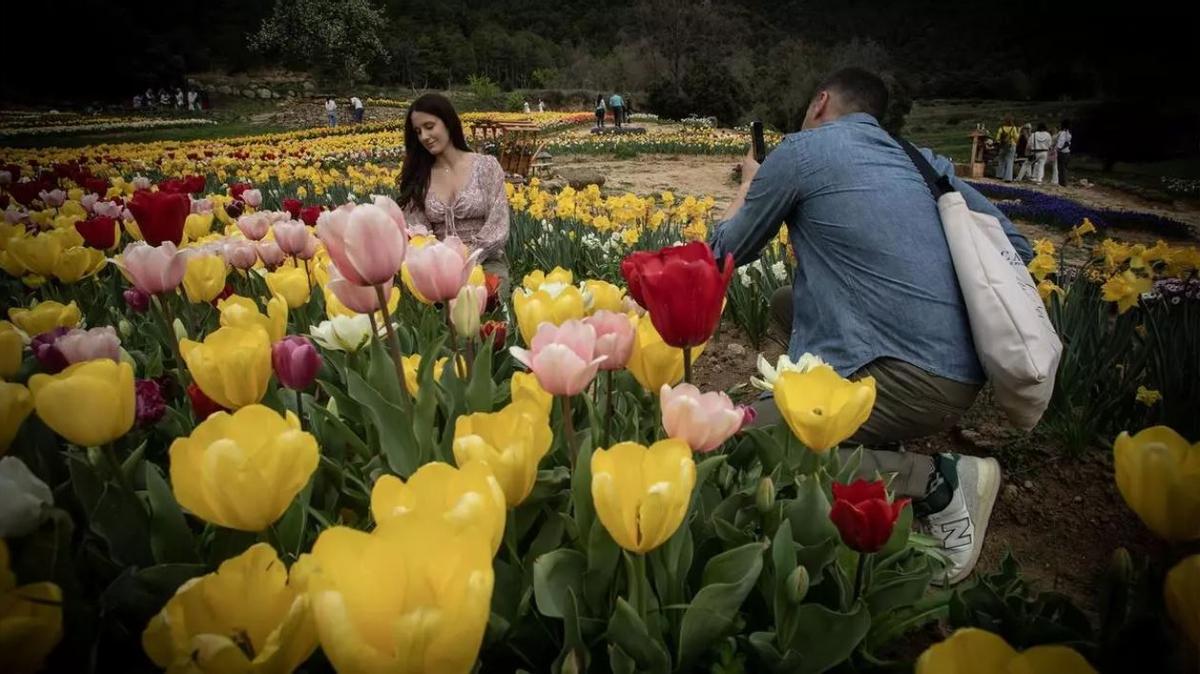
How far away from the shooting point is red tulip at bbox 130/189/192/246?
1.66m

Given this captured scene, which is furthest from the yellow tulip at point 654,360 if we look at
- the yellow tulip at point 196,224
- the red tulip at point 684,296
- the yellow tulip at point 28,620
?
the yellow tulip at point 196,224

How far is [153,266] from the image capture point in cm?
134

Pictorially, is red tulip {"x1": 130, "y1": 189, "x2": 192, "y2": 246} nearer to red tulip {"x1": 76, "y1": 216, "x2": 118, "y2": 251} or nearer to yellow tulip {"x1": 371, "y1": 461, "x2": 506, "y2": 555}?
red tulip {"x1": 76, "y1": 216, "x2": 118, "y2": 251}

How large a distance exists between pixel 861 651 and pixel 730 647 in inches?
10.1

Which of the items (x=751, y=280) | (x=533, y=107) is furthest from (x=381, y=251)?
(x=533, y=107)

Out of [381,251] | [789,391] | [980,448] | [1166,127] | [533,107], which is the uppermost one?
[533,107]

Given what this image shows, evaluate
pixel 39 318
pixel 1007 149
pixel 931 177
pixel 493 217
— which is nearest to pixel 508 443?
pixel 39 318

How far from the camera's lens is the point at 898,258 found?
199 cm

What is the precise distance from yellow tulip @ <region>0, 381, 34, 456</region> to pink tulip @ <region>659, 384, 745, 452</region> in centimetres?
80

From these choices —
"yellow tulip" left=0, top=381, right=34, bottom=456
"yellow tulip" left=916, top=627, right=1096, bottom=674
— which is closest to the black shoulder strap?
"yellow tulip" left=916, top=627, right=1096, bottom=674

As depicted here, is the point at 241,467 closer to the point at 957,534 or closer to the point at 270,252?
the point at 270,252

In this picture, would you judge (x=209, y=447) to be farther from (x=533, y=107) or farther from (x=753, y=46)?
(x=753, y=46)

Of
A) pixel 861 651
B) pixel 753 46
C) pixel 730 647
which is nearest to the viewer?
pixel 730 647

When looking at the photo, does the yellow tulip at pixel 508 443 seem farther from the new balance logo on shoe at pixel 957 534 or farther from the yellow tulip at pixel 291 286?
the new balance logo on shoe at pixel 957 534
